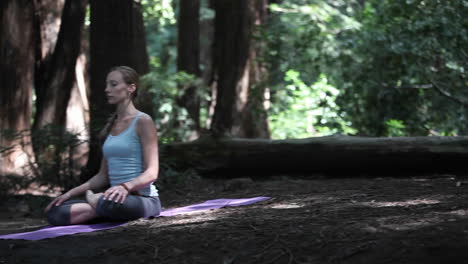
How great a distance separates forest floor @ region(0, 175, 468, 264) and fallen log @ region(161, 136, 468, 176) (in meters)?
1.09

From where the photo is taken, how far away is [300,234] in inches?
192

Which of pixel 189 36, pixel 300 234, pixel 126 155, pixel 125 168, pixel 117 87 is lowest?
pixel 300 234

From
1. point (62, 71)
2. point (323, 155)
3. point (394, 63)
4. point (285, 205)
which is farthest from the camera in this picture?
point (394, 63)

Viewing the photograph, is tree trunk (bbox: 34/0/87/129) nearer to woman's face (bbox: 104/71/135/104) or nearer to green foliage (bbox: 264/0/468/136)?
woman's face (bbox: 104/71/135/104)

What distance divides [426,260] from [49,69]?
9.05 metres

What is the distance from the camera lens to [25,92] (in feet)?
36.4

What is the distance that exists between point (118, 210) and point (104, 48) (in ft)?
12.4

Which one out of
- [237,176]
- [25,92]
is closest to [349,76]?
[237,176]

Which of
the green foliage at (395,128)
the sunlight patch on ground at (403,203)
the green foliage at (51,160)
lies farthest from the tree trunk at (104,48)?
the green foliage at (395,128)

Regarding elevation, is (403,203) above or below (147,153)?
below

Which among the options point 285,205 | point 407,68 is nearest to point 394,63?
point 407,68

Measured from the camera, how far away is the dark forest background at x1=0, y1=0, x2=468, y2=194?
9523 mm

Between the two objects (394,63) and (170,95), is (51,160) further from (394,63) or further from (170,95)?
(394,63)

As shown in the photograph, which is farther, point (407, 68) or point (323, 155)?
point (407, 68)
